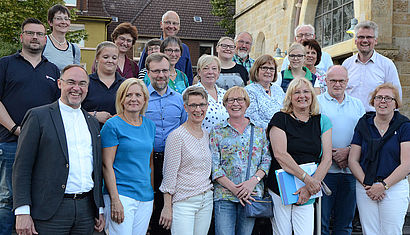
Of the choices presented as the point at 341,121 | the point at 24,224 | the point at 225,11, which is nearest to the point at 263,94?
the point at 341,121

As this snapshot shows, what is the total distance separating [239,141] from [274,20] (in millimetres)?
12831

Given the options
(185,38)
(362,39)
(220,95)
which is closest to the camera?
(220,95)

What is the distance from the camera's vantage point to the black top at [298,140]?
3.93 meters

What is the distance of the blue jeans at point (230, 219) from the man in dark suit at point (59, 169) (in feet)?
3.83

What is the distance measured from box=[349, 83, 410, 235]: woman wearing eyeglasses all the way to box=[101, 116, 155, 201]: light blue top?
7.36ft

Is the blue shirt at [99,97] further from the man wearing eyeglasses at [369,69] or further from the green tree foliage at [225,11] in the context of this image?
the green tree foliage at [225,11]

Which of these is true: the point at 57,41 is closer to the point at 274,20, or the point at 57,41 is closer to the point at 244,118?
the point at 244,118

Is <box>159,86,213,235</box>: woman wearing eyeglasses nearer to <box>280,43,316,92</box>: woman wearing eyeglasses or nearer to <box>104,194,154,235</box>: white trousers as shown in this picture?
<box>104,194,154,235</box>: white trousers

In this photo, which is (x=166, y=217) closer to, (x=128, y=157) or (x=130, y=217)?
(x=130, y=217)

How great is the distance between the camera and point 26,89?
386 centimetres

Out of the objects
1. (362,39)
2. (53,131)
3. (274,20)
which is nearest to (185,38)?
(274,20)

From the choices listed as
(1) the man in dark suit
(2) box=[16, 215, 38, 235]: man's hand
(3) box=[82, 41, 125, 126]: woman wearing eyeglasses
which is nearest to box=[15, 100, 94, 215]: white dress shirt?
(1) the man in dark suit

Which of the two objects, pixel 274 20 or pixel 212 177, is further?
pixel 274 20

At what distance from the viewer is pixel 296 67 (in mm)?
5105
